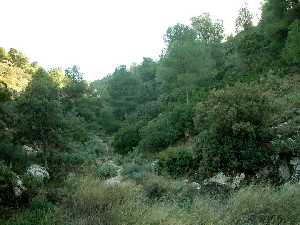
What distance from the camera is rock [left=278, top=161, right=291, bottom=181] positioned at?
14269 mm

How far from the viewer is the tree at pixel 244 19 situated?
55.8m

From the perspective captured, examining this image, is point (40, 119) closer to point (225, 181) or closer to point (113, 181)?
point (113, 181)

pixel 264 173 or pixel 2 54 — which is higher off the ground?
pixel 2 54

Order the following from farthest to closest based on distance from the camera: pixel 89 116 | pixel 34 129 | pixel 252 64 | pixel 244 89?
pixel 89 116
pixel 252 64
pixel 34 129
pixel 244 89

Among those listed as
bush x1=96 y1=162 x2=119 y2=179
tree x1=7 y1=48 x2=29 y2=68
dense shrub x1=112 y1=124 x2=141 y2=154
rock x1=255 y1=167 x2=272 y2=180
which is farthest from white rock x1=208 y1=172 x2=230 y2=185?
tree x1=7 y1=48 x2=29 y2=68

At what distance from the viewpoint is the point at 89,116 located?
41469mm

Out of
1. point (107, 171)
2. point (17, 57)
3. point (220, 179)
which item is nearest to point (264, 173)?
point (220, 179)

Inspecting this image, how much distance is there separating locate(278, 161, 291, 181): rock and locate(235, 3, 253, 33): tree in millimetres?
43730

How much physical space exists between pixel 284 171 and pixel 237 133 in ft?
7.13

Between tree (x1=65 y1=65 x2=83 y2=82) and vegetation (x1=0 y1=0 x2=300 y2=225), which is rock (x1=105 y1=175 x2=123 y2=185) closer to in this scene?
vegetation (x1=0 y1=0 x2=300 y2=225)

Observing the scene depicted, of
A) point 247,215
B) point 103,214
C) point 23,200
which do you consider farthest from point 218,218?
point 23,200

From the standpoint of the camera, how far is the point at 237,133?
1534 cm

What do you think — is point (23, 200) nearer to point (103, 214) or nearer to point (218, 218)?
point (103, 214)

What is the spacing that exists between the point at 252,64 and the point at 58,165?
67.1ft
